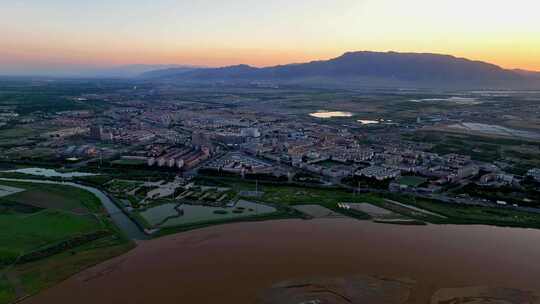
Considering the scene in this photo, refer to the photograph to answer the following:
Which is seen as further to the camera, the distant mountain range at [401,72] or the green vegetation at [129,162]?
the distant mountain range at [401,72]

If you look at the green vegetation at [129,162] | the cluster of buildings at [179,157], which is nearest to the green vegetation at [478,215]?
the cluster of buildings at [179,157]

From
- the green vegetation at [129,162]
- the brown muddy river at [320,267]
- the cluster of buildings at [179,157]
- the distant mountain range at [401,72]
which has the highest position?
the distant mountain range at [401,72]

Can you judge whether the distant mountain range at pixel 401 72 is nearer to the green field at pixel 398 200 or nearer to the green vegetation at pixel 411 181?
the green vegetation at pixel 411 181

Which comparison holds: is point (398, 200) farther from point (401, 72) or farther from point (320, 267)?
point (401, 72)

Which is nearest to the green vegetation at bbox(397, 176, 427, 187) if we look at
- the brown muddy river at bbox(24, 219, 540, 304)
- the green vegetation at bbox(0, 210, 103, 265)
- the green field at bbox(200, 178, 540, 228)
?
the green field at bbox(200, 178, 540, 228)

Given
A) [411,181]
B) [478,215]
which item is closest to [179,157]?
[411,181]

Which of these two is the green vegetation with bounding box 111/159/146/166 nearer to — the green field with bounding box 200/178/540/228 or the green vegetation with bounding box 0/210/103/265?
the green field with bounding box 200/178/540/228
